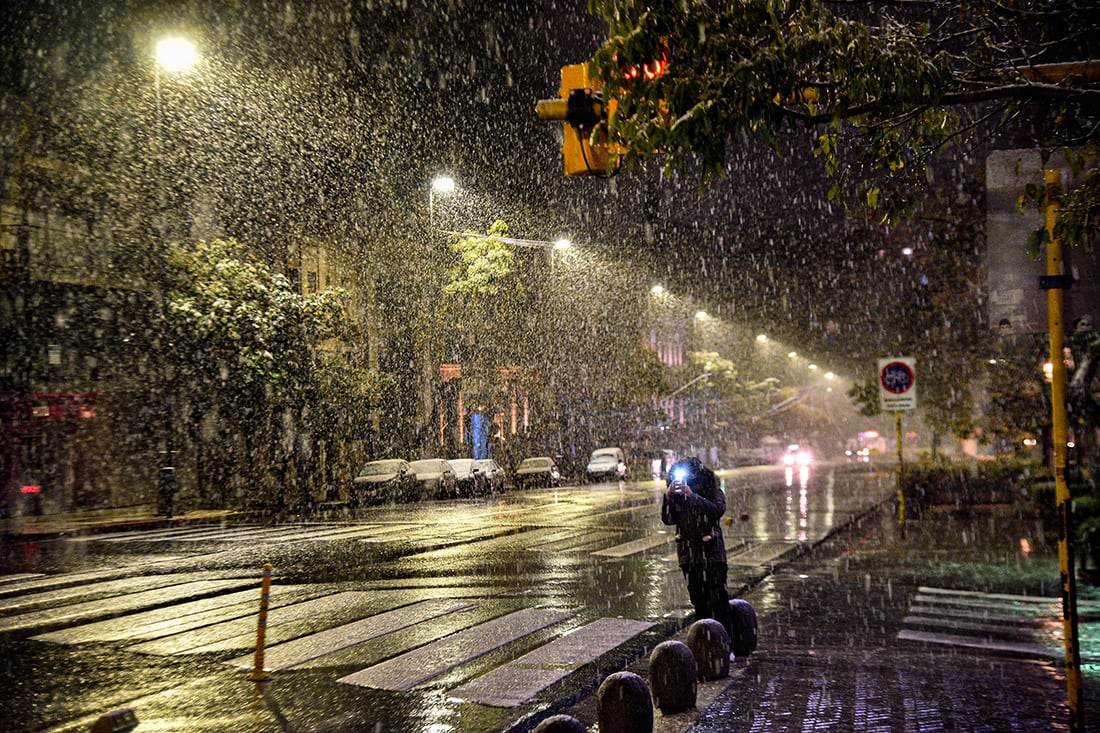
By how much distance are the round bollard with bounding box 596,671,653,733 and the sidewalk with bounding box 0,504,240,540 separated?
1831 cm

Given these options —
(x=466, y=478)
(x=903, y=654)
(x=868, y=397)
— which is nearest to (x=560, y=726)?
(x=903, y=654)

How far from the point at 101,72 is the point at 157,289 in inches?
257

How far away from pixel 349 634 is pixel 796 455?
3305 inches

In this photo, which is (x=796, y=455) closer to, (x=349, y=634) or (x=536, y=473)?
(x=536, y=473)

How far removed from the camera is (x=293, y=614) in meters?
9.34

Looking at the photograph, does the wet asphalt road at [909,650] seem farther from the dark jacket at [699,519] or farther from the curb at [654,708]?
the dark jacket at [699,519]

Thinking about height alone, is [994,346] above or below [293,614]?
above

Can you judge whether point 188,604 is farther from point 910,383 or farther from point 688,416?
point 688,416

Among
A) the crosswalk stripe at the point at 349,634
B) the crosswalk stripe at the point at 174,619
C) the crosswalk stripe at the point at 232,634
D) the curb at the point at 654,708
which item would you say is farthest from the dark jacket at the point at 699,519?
the crosswalk stripe at the point at 174,619

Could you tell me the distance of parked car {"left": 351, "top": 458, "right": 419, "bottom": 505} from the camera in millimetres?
28578

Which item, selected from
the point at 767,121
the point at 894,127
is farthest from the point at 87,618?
the point at 894,127

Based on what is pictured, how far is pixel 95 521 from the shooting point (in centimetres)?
2217

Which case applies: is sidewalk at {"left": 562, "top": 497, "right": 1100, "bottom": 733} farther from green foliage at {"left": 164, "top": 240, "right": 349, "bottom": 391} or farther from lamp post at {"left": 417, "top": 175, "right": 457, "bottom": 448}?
lamp post at {"left": 417, "top": 175, "right": 457, "bottom": 448}

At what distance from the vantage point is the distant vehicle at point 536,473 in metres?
38.6
